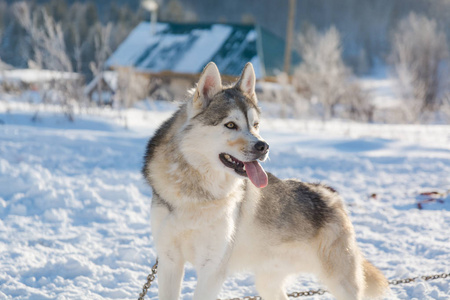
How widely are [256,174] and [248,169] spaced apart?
0.20 feet

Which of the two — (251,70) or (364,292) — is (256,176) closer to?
(251,70)

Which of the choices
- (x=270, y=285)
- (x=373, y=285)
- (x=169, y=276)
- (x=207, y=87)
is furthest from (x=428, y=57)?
(x=169, y=276)

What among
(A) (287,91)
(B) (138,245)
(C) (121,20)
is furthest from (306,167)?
(C) (121,20)

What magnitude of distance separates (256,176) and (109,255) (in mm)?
2507

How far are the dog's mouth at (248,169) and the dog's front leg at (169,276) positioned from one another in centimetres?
71

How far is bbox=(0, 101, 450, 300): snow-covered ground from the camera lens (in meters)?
3.96

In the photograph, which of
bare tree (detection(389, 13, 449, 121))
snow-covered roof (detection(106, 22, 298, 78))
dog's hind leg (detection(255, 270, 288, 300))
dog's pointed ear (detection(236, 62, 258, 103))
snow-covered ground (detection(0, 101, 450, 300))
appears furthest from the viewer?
bare tree (detection(389, 13, 449, 121))

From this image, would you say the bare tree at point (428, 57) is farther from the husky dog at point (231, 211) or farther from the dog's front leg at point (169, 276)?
the dog's front leg at point (169, 276)

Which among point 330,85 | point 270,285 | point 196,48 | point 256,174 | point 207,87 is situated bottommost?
point 196,48

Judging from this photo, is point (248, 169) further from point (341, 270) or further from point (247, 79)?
point (341, 270)

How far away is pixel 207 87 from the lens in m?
2.97

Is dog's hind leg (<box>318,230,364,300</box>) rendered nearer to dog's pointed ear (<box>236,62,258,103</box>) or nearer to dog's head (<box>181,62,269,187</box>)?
dog's head (<box>181,62,269,187</box>)

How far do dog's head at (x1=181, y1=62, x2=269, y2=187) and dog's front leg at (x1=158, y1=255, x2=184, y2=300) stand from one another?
0.65 metres

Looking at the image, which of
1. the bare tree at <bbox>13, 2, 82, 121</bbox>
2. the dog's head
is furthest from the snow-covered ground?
the dog's head
